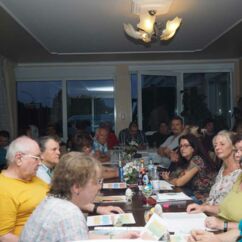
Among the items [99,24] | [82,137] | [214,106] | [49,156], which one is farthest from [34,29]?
[214,106]

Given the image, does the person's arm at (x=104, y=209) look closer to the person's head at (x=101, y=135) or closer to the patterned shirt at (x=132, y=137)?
the person's head at (x=101, y=135)

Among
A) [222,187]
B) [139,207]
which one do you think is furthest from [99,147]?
[139,207]

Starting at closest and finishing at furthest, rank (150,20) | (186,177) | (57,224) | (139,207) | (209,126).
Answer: (57,224), (139,207), (186,177), (150,20), (209,126)

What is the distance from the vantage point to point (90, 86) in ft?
Result: 26.5

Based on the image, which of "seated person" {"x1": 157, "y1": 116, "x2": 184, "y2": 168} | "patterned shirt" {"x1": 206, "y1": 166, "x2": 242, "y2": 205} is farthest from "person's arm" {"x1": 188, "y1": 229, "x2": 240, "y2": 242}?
"seated person" {"x1": 157, "y1": 116, "x2": 184, "y2": 168}

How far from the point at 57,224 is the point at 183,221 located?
2.89ft

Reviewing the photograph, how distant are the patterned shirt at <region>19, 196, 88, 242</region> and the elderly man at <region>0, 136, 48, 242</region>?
509 mm

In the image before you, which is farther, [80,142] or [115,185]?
[80,142]

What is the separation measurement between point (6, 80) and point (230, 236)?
5.97 meters

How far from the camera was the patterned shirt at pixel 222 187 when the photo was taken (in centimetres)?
280

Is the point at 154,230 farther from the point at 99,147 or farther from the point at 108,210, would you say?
the point at 99,147

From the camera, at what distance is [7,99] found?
7152mm

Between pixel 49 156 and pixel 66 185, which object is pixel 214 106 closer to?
pixel 49 156

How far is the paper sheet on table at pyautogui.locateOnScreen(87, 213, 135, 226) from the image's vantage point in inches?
83.4
